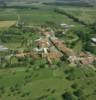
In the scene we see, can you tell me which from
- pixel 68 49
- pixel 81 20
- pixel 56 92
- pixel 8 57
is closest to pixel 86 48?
pixel 68 49

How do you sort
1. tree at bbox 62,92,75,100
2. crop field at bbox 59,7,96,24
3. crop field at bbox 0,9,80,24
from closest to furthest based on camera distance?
tree at bbox 62,92,75,100
crop field at bbox 0,9,80,24
crop field at bbox 59,7,96,24

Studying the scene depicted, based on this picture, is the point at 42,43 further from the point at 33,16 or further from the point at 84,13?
the point at 84,13

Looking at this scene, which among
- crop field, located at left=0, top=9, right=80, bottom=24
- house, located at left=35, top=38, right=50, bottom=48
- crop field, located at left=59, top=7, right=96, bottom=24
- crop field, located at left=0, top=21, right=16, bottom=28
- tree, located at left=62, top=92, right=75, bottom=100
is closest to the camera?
tree, located at left=62, top=92, right=75, bottom=100

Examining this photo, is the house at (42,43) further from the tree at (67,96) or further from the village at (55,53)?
the tree at (67,96)

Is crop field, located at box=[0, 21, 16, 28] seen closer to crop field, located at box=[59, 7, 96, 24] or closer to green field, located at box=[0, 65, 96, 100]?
crop field, located at box=[59, 7, 96, 24]

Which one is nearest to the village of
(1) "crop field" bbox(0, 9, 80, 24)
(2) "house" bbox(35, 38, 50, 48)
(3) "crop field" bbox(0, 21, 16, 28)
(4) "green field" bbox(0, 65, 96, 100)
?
(2) "house" bbox(35, 38, 50, 48)

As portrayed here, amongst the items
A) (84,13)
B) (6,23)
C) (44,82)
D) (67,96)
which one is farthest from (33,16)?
(67,96)

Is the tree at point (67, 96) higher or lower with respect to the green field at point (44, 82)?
higher

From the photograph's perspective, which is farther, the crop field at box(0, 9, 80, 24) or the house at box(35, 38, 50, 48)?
the crop field at box(0, 9, 80, 24)

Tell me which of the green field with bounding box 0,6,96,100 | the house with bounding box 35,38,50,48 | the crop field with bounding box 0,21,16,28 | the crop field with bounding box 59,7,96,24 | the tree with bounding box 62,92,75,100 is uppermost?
the tree with bounding box 62,92,75,100

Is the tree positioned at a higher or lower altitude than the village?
higher

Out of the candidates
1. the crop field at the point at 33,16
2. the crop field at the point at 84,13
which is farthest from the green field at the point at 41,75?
the crop field at the point at 84,13
